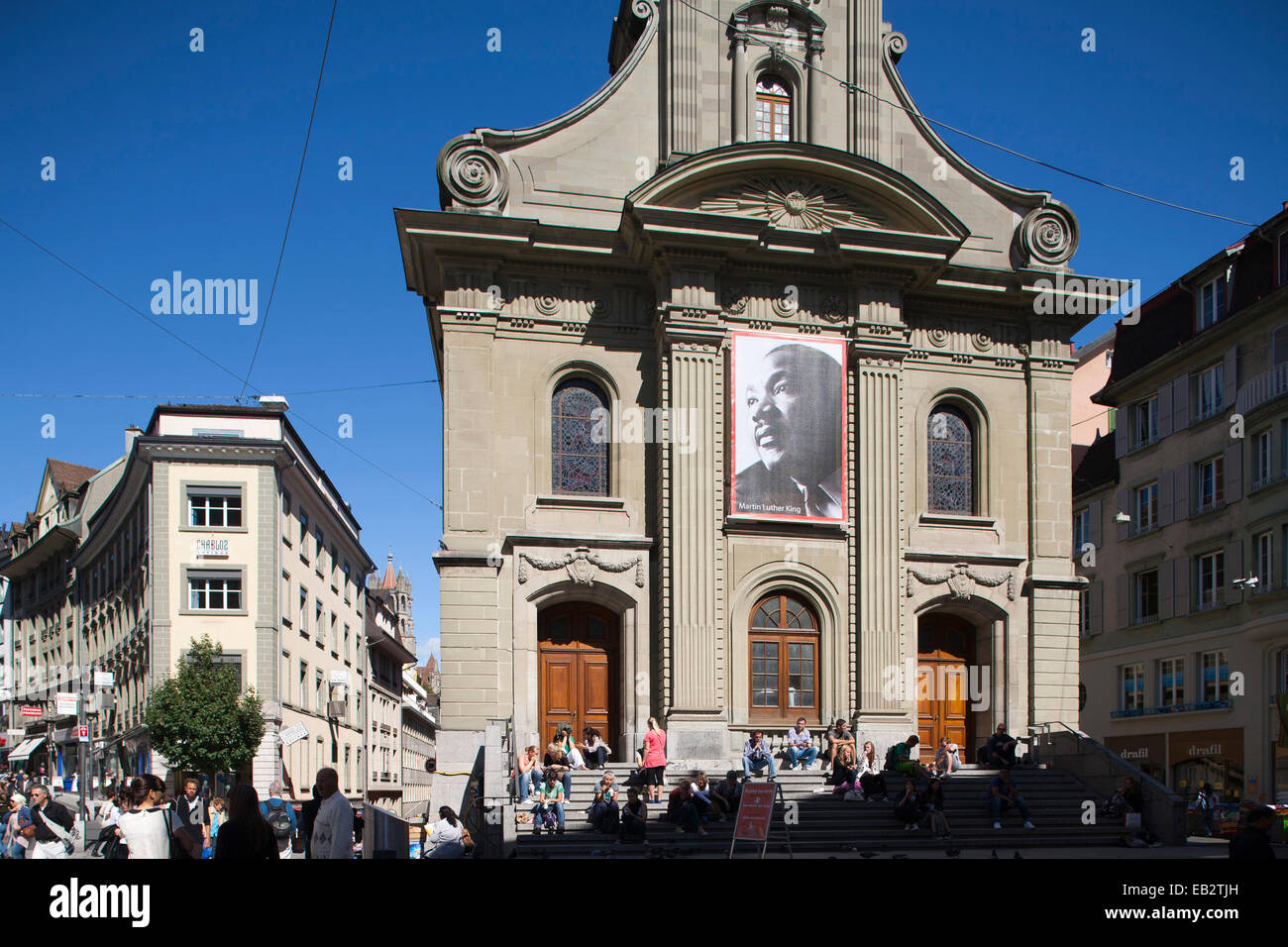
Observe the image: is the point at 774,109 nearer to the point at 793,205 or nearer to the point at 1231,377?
the point at 793,205

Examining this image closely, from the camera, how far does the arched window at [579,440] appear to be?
27.3m

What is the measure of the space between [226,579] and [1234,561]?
3591cm

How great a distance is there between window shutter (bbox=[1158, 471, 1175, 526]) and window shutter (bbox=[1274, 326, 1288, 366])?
6.43 metres

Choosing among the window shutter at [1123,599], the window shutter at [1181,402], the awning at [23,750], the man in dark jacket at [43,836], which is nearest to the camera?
the man in dark jacket at [43,836]

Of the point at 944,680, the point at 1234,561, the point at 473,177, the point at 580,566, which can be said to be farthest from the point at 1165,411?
Answer: the point at 473,177

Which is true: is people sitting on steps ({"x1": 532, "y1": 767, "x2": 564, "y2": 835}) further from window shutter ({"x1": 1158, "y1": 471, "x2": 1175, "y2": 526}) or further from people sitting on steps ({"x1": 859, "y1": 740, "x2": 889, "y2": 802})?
window shutter ({"x1": 1158, "y1": 471, "x2": 1175, "y2": 526})

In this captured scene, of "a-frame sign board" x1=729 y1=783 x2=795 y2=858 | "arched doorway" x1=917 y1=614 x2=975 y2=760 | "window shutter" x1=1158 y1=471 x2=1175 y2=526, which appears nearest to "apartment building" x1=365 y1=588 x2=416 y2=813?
"window shutter" x1=1158 y1=471 x2=1175 y2=526

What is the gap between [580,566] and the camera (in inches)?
1036

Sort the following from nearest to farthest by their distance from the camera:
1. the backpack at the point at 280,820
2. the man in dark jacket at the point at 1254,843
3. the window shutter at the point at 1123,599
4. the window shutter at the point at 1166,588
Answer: the man in dark jacket at the point at 1254,843 < the backpack at the point at 280,820 < the window shutter at the point at 1166,588 < the window shutter at the point at 1123,599

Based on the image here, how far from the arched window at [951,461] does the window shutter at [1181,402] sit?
15947 millimetres

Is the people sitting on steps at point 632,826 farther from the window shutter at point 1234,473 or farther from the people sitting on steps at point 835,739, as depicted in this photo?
the window shutter at point 1234,473

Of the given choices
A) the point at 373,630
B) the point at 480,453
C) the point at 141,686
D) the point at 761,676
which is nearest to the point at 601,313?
the point at 480,453

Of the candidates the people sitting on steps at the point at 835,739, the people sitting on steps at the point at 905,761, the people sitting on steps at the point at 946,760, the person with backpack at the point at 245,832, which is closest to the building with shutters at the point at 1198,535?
the people sitting on steps at the point at 946,760

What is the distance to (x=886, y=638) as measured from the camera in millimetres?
26859
